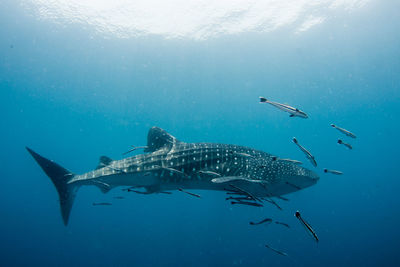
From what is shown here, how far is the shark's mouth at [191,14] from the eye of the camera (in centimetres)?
2684

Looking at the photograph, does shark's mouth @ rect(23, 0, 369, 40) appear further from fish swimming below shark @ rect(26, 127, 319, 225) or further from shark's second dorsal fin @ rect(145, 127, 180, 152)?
fish swimming below shark @ rect(26, 127, 319, 225)

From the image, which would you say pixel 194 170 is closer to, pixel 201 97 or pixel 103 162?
pixel 103 162

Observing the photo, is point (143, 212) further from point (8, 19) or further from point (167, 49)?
point (8, 19)

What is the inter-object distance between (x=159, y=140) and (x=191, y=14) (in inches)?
1021

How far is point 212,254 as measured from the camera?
27.1 m

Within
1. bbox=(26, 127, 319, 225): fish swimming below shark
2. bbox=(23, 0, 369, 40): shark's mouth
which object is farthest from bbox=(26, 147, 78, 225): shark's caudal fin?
bbox=(23, 0, 369, 40): shark's mouth

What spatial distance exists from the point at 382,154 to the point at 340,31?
110 metres

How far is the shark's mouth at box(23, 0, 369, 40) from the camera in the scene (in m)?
26.8

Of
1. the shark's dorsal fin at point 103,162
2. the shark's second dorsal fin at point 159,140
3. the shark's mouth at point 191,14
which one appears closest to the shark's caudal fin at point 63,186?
the shark's dorsal fin at point 103,162

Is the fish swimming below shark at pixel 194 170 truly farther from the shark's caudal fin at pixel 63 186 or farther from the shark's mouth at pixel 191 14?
the shark's mouth at pixel 191 14

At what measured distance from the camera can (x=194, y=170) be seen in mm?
6777

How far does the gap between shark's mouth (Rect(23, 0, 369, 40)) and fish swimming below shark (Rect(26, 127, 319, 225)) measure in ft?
81.5

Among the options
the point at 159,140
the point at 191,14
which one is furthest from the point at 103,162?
the point at 191,14

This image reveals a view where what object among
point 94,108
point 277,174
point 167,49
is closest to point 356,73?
point 167,49
